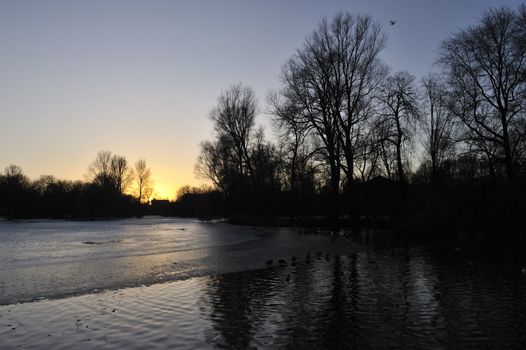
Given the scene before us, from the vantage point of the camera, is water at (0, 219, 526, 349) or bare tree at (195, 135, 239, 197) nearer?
water at (0, 219, 526, 349)

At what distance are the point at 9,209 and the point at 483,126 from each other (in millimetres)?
114708

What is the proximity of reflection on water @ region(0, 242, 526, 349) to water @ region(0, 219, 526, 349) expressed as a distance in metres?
0.02

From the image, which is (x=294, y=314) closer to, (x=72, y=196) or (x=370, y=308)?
(x=370, y=308)

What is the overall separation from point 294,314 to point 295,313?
0.11m

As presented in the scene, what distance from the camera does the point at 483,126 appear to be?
3509cm

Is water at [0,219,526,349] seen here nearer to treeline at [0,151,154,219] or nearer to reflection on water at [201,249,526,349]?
reflection on water at [201,249,526,349]

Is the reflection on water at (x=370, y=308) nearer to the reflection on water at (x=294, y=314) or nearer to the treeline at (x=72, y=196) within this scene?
the reflection on water at (x=294, y=314)

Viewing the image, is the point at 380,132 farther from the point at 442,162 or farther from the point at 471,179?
the point at 442,162

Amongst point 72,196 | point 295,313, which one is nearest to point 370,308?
point 295,313

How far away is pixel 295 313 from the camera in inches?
435

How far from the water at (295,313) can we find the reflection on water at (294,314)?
24 mm

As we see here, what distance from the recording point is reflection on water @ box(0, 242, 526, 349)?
8828mm

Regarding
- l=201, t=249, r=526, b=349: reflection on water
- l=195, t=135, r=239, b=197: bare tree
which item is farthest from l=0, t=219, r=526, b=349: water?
l=195, t=135, r=239, b=197: bare tree

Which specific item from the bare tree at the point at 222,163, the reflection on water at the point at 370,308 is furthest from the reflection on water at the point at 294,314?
the bare tree at the point at 222,163
